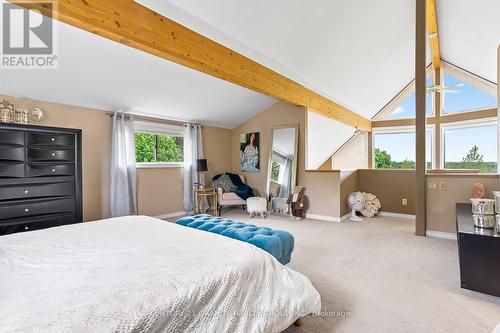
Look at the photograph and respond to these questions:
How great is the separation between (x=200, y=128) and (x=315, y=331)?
15.6ft

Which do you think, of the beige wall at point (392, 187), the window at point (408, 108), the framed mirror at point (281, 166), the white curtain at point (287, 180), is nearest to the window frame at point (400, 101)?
the window at point (408, 108)

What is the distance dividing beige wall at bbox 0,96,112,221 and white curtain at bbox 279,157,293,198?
11.3 feet

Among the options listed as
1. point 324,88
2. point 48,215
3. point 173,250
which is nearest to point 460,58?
point 324,88

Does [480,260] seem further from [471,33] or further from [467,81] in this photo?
[467,81]

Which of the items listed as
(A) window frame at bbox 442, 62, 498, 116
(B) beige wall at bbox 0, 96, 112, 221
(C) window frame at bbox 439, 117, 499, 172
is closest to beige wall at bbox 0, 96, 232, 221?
(B) beige wall at bbox 0, 96, 112, 221

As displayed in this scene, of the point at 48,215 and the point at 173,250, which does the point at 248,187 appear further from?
the point at 173,250

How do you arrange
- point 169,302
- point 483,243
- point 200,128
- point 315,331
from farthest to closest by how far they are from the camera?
point 200,128, point 483,243, point 315,331, point 169,302

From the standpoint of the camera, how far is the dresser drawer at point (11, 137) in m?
2.79

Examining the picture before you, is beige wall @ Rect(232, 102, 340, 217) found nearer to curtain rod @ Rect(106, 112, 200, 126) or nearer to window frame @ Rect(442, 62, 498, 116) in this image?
curtain rod @ Rect(106, 112, 200, 126)

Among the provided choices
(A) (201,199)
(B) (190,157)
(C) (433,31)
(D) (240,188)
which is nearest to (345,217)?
(D) (240,188)

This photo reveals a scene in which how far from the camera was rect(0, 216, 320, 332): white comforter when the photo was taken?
0.91 metres

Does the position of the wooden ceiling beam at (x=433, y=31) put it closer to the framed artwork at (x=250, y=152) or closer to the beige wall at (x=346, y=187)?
the beige wall at (x=346, y=187)

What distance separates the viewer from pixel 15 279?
3.68 ft

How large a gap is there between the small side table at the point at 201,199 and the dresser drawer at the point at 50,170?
7.95 feet
